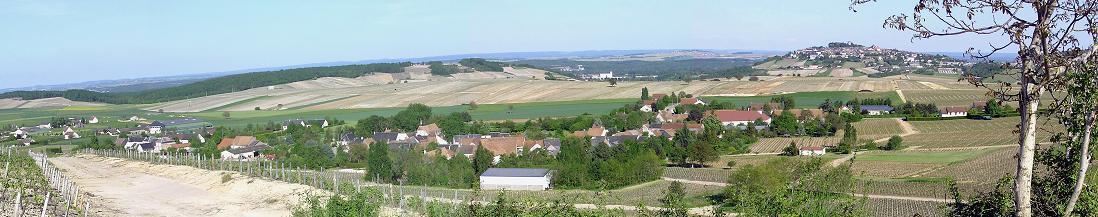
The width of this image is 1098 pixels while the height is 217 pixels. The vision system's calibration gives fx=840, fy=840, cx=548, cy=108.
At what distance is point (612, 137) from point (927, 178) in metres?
28.0

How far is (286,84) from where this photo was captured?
150 m

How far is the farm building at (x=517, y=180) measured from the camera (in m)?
45.8

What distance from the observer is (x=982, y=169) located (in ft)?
142

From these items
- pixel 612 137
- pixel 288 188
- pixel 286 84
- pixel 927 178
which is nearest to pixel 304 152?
pixel 288 188

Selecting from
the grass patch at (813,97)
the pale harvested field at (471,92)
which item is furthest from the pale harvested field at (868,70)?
the grass patch at (813,97)

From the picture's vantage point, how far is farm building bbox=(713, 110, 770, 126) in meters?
75.2

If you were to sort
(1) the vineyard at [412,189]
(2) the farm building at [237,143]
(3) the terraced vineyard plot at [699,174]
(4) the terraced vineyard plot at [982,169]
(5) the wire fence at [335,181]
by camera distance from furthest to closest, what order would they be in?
(2) the farm building at [237,143], (3) the terraced vineyard plot at [699,174], (4) the terraced vineyard plot at [982,169], (1) the vineyard at [412,189], (5) the wire fence at [335,181]

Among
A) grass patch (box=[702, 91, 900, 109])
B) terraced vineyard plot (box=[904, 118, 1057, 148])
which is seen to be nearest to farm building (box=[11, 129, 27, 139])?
grass patch (box=[702, 91, 900, 109])

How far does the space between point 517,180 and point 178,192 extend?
17.0m

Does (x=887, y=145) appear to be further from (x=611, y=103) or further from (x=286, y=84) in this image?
(x=286, y=84)

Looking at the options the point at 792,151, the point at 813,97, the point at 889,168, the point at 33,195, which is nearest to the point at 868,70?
the point at 813,97

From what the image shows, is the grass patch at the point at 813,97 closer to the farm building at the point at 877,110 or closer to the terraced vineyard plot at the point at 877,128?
the farm building at the point at 877,110

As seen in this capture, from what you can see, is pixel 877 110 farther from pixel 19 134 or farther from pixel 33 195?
pixel 19 134

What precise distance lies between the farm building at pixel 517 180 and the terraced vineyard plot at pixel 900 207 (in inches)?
679
